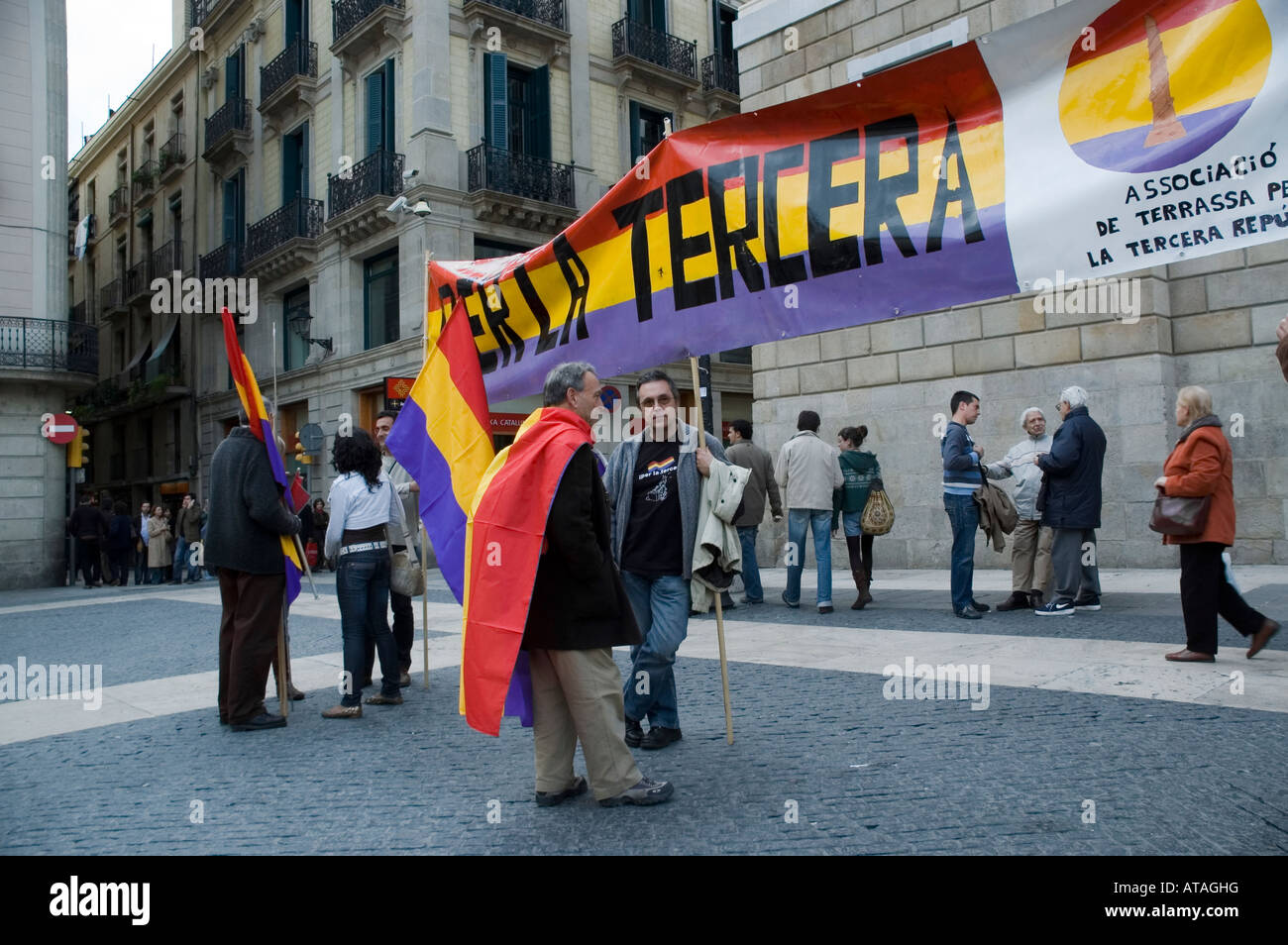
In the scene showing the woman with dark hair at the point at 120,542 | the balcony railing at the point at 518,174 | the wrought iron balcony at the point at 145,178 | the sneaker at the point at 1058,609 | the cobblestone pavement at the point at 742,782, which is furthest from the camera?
the wrought iron balcony at the point at 145,178

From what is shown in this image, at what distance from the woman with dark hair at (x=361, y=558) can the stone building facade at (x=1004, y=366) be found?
26.9ft

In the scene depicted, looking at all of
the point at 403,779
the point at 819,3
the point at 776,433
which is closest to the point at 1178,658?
the point at 403,779

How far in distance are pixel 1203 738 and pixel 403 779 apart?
11.7ft

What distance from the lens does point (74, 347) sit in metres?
21.9

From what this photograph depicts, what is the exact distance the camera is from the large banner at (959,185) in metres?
2.97

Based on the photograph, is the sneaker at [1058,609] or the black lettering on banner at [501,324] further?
the sneaker at [1058,609]

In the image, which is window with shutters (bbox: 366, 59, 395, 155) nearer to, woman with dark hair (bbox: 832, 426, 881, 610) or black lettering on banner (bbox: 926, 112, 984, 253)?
woman with dark hair (bbox: 832, 426, 881, 610)

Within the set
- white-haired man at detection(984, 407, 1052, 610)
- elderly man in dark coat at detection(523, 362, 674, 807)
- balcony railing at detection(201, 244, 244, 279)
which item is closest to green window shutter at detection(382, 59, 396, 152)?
balcony railing at detection(201, 244, 244, 279)

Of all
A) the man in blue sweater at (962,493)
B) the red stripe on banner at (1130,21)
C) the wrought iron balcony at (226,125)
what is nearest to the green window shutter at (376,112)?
the wrought iron balcony at (226,125)

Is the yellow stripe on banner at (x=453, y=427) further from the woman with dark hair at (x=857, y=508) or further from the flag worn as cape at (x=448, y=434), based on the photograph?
the woman with dark hair at (x=857, y=508)

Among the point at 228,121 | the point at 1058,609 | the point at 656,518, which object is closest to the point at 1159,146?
the point at 656,518

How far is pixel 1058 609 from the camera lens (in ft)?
26.4
